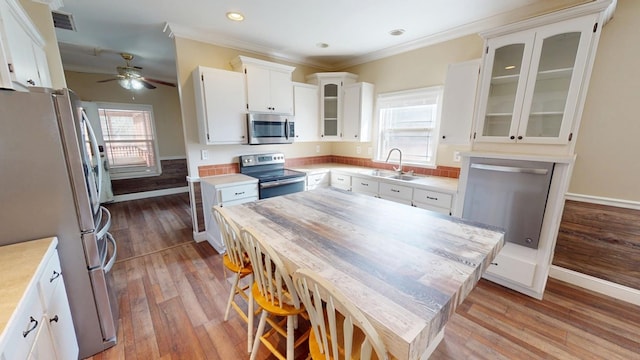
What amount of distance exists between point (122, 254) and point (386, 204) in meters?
3.22

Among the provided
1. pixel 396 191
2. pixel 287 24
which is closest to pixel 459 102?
pixel 396 191

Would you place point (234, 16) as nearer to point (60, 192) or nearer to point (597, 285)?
point (60, 192)

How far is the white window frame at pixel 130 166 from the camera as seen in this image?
4.82 metres

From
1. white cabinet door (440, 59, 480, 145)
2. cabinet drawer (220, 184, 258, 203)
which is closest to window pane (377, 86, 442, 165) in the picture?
white cabinet door (440, 59, 480, 145)

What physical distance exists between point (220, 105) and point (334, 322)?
2.73 metres

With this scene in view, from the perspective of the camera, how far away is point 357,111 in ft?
11.8

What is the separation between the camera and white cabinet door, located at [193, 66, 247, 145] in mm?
2756

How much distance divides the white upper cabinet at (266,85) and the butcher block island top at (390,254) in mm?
1741

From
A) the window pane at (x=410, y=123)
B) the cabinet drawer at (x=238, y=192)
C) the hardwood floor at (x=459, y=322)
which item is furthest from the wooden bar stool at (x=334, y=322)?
the window pane at (x=410, y=123)

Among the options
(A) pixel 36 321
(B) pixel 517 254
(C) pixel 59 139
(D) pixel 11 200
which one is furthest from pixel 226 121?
(B) pixel 517 254

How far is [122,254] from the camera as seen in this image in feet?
9.71

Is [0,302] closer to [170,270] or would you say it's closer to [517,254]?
[170,270]

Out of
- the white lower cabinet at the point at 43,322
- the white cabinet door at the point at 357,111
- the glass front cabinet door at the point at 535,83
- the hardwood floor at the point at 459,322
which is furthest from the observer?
the white cabinet door at the point at 357,111

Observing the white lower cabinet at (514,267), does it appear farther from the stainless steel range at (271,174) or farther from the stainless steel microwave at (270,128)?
the stainless steel microwave at (270,128)
